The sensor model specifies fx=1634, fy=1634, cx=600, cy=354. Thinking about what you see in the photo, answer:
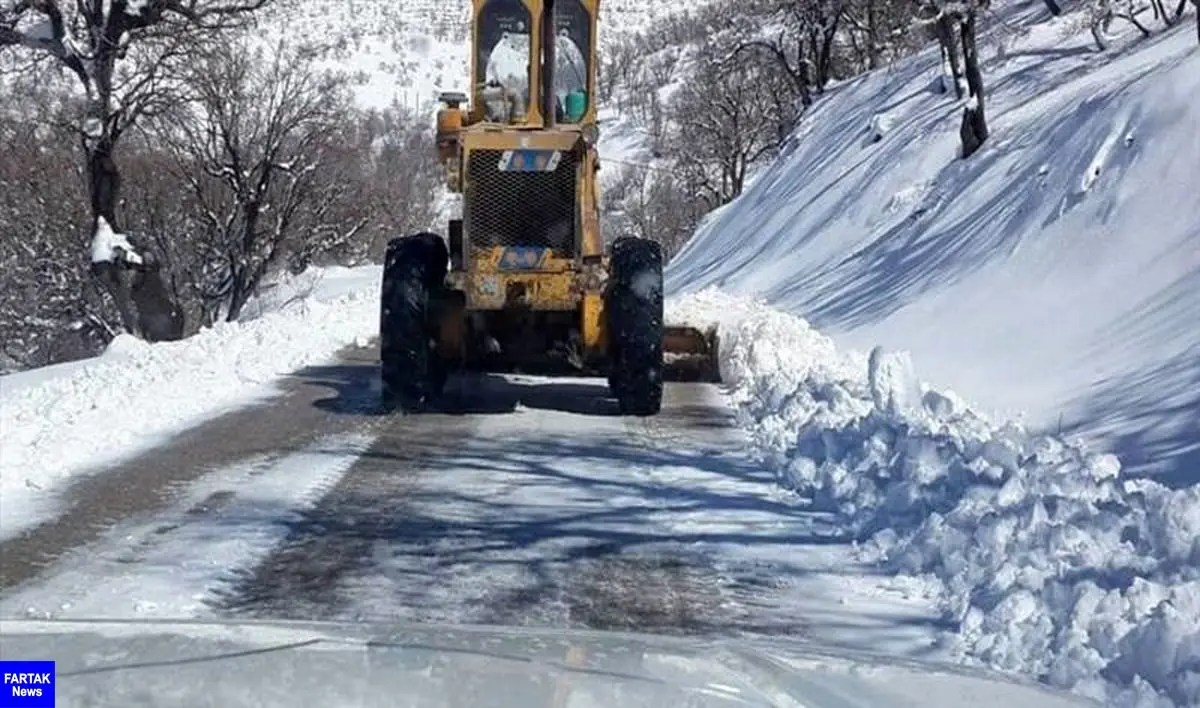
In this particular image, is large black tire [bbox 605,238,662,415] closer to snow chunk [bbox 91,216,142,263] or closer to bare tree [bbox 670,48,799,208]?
snow chunk [bbox 91,216,142,263]

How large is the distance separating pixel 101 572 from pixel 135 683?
3.94 meters

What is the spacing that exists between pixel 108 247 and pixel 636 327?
45.4 ft

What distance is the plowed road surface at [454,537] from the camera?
6605 mm

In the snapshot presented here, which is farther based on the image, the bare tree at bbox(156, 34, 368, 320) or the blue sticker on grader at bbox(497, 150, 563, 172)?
the bare tree at bbox(156, 34, 368, 320)

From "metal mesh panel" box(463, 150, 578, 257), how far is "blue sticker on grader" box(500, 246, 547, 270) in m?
0.14

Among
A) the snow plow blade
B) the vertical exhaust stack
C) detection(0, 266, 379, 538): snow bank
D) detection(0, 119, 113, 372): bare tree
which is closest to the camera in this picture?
detection(0, 266, 379, 538): snow bank

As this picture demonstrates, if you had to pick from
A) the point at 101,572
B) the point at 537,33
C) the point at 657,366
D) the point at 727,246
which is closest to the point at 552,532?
the point at 101,572

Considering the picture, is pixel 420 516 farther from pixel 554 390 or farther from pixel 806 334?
pixel 806 334

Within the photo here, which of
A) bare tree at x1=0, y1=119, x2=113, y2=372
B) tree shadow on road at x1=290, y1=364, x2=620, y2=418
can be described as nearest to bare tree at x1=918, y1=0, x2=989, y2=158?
tree shadow on road at x1=290, y1=364, x2=620, y2=418

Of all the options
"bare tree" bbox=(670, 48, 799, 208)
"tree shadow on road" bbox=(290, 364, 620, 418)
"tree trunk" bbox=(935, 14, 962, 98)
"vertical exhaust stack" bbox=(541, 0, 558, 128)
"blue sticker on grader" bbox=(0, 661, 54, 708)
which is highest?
"bare tree" bbox=(670, 48, 799, 208)

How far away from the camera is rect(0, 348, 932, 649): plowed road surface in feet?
21.7

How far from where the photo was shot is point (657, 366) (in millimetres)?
12156

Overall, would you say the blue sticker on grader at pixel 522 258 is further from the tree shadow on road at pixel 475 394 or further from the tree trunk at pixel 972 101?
the tree trunk at pixel 972 101

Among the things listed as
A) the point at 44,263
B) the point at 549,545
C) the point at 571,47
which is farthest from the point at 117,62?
the point at 549,545
